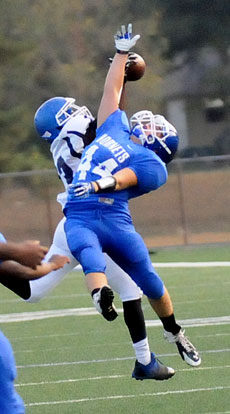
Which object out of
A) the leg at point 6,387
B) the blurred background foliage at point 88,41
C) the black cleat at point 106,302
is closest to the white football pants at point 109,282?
the black cleat at point 106,302

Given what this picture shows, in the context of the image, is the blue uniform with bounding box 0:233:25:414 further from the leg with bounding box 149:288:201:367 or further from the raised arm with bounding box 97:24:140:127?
the raised arm with bounding box 97:24:140:127

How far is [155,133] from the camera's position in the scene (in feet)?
22.5

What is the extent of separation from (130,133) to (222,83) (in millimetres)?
29063

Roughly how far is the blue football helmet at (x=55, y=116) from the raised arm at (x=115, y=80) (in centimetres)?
30

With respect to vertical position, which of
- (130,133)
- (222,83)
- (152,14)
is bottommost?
(222,83)

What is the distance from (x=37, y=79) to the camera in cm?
3288

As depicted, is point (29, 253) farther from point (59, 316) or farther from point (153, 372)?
point (59, 316)

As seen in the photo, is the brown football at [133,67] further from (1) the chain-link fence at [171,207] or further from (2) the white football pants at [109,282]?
(1) the chain-link fence at [171,207]

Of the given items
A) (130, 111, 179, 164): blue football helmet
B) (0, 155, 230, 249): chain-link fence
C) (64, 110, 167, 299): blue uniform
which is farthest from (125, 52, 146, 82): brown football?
(0, 155, 230, 249): chain-link fence

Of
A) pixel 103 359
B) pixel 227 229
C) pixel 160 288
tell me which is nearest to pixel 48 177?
pixel 227 229

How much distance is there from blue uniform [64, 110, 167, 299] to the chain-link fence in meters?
12.2

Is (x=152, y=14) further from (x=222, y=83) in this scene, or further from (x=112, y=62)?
(x=112, y=62)

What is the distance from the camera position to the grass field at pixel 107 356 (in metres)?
6.67

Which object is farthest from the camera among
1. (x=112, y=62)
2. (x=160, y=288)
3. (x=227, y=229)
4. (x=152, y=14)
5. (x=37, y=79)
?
(x=152, y=14)
